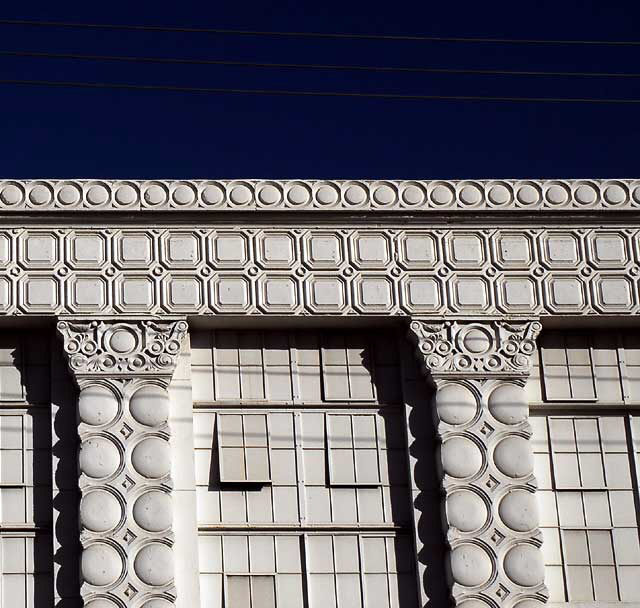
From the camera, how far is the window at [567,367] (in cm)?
2136

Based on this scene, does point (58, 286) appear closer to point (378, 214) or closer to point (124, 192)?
point (124, 192)

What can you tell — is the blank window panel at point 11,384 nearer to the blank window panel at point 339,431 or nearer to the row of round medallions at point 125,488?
the row of round medallions at point 125,488

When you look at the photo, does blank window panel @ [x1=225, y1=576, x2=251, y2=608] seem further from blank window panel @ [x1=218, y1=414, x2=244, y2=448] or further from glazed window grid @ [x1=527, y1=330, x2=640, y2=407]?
glazed window grid @ [x1=527, y1=330, x2=640, y2=407]

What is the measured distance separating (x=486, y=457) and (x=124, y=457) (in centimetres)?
408

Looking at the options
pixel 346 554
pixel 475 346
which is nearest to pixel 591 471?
pixel 475 346

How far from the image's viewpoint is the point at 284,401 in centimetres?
2097

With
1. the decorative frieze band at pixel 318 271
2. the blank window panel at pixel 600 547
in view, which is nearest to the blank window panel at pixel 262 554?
the decorative frieze band at pixel 318 271

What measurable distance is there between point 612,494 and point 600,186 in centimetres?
383

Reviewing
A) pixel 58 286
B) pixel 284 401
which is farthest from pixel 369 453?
pixel 58 286

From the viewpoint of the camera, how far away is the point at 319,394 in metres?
21.1

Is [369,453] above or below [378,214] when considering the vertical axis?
below

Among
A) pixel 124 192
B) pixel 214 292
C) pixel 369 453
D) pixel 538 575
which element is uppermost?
pixel 124 192

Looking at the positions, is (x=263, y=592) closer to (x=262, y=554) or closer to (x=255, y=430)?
(x=262, y=554)

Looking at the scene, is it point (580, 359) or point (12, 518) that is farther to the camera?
point (580, 359)
